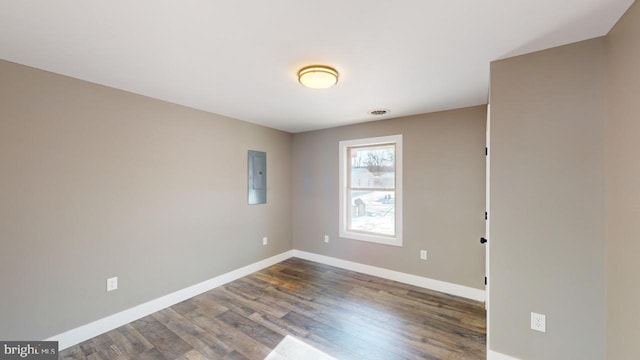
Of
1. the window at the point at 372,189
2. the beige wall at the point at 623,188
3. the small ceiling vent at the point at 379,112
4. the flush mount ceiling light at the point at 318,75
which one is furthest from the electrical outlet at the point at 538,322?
the small ceiling vent at the point at 379,112

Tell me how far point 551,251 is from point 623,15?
1445mm

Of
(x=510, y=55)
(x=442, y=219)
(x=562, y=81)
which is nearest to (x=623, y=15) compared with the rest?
(x=562, y=81)

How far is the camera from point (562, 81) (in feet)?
Answer: 5.45

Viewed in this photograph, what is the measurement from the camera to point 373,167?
3867 mm

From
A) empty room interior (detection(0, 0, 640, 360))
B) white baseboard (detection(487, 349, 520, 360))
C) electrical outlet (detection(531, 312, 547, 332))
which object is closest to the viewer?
empty room interior (detection(0, 0, 640, 360))

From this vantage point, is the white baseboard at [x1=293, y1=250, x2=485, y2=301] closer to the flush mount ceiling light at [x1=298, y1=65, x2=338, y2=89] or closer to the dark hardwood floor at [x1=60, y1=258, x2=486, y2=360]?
the dark hardwood floor at [x1=60, y1=258, x2=486, y2=360]

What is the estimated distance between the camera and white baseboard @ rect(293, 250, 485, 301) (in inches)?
117

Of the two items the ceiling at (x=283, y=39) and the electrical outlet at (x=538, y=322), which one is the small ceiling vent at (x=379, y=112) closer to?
the ceiling at (x=283, y=39)

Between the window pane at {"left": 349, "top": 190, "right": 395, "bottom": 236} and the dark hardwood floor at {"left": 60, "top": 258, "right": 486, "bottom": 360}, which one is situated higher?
the window pane at {"left": 349, "top": 190, "right": 395, "bottom": 236}

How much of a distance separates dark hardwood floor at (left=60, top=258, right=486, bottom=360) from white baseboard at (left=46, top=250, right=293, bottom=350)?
0.20 feet

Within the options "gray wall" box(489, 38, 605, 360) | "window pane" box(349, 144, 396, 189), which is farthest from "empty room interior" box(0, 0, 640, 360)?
"window pane" box(349, 144, 396, 189)

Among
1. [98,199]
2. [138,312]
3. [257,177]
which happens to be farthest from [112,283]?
[257,177]

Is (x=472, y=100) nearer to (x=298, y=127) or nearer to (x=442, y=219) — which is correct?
(x=442, y=219)

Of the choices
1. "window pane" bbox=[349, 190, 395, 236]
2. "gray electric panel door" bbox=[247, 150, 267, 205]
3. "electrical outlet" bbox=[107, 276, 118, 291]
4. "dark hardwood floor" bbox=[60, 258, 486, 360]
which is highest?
"gray electric panel door" bbox=[247, 150, 267, 205]
